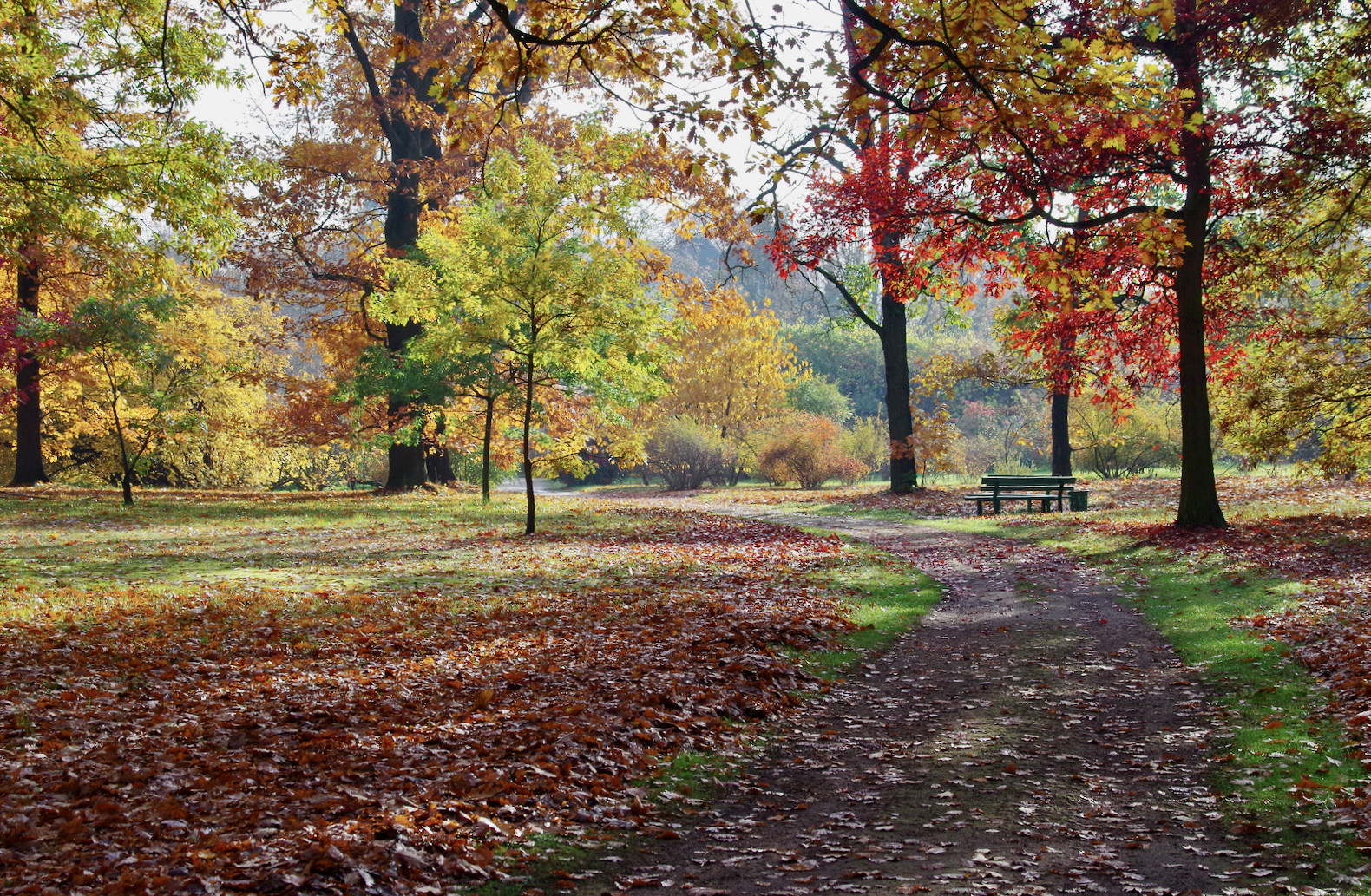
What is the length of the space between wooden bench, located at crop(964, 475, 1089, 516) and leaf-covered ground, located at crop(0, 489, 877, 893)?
8463 mm

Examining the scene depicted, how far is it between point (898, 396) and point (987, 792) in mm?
21812

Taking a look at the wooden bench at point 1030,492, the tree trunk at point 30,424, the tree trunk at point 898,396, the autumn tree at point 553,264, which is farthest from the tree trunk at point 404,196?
the wooden bench at point 1030,492

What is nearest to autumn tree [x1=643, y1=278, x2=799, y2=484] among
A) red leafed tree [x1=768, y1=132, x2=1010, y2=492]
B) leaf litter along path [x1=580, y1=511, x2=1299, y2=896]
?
red leafed tree [x1=768, y1=132, x2=1010, y2=492]

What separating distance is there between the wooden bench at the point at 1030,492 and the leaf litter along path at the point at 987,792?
38.8ft

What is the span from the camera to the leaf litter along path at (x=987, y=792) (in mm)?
3969

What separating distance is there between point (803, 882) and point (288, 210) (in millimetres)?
24979

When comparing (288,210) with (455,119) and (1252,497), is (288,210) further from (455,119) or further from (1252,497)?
(1252,497)

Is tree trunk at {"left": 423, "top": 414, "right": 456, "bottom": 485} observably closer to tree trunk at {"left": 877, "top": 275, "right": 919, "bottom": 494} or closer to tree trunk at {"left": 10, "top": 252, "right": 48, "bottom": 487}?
tree trunk at {"left": 10, "top": 252, "right": 48, "bottom": 487}

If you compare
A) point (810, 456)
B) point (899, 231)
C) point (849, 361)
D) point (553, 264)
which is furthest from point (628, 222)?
point (849, 361)

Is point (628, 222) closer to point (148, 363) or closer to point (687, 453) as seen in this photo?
point (148, 363)

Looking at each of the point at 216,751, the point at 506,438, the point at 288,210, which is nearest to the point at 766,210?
the point at 216,751

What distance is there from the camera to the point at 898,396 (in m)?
26.1

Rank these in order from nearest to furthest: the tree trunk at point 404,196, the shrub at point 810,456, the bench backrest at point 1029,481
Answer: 1. the bench backrest at point 1029,481
2. the tree trunk at point 404,196
3. the shrub at point 810,456

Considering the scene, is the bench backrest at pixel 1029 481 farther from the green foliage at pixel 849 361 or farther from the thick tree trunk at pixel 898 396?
the green foliage at pixel 849 361
